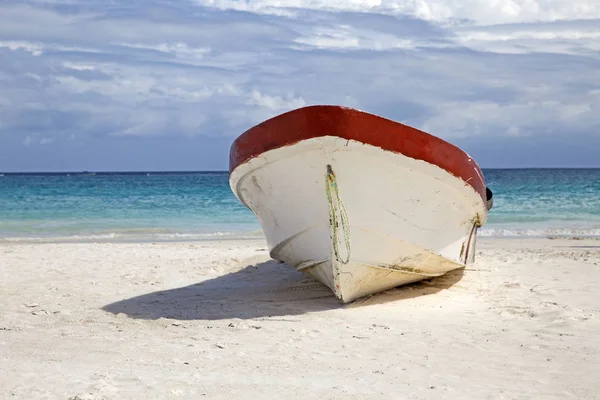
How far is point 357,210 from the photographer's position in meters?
5.79

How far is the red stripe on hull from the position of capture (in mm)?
5387

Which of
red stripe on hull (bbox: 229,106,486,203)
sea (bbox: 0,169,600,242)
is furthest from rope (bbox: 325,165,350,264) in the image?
sea (bbox: 0,169,600,242)

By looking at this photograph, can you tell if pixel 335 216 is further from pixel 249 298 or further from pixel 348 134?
pixel 249 298

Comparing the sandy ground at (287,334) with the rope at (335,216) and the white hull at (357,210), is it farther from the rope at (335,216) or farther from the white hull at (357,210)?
the rope at (335,216)

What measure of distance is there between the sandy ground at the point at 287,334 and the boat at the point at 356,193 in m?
0.39

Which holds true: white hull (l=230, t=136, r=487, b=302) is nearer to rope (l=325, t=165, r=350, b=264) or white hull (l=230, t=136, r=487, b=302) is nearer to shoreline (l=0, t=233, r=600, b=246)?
rope (l=325, t=165, r=350, b=264)

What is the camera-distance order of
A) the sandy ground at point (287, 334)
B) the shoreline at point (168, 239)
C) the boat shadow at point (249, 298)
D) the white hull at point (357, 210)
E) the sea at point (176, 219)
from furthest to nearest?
1. the sea at point (176, 219)
2. the shoreline at point (168, 239)
3. the boat shadow at point (249, 298)
4. the white hull at point (357, 210)
5. the sandy ground at point (287, 334)

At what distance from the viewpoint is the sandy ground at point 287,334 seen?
402cm

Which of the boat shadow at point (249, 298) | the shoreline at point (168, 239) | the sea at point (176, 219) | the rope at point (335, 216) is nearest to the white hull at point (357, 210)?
the rope at point (335, 216)

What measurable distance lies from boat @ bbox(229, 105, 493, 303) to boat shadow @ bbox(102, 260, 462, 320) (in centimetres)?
26

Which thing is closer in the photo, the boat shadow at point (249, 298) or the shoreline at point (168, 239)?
the boat shadow at point (249, 298)

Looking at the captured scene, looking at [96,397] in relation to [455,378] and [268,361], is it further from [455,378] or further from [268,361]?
[455,378]

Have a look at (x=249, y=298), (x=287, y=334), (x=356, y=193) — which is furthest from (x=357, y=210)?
(x=249, y=298)

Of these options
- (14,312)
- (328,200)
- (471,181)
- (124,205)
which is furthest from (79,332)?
(124,205)
